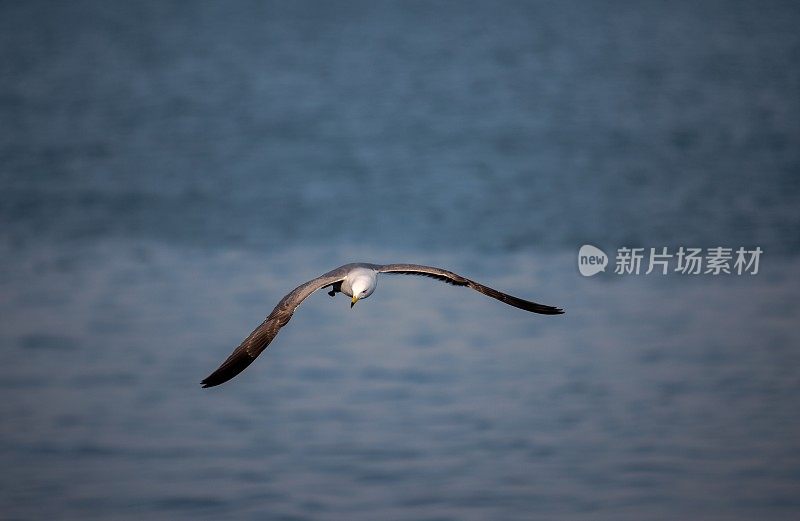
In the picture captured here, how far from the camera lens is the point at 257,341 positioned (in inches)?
367

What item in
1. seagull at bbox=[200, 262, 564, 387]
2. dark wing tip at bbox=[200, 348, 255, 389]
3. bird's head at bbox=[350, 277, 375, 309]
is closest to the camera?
dark wing tip at bbox=[200, 348, 255, 389]

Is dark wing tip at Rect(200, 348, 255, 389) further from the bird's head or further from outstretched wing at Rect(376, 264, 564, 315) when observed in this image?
→ outstretched wing at Rect(376, 264, 564, 315)

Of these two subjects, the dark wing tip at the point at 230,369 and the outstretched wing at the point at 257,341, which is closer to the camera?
the dark wing tip at the point at 230,369

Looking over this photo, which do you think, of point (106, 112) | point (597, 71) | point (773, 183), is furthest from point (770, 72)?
point (106, 112)

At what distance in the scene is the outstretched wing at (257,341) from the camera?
8922mm

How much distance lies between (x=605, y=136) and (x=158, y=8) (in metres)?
16.1

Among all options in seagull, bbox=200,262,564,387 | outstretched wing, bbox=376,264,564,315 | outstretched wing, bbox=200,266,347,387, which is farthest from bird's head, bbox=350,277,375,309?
outstretched wing, bbox=200,266,347,387

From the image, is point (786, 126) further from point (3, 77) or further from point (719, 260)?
point (3, 77)

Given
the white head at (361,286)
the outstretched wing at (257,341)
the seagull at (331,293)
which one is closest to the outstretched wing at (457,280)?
the seagull at (331,293)

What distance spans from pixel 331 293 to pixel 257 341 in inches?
83.9

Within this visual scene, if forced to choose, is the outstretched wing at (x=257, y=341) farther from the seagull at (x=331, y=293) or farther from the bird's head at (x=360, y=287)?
the bird's head at (x=360, y=287)

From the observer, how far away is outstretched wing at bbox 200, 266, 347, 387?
29.3 feet

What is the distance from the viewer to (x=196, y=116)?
2952 cm

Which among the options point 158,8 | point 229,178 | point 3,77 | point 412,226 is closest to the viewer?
point 412,226
